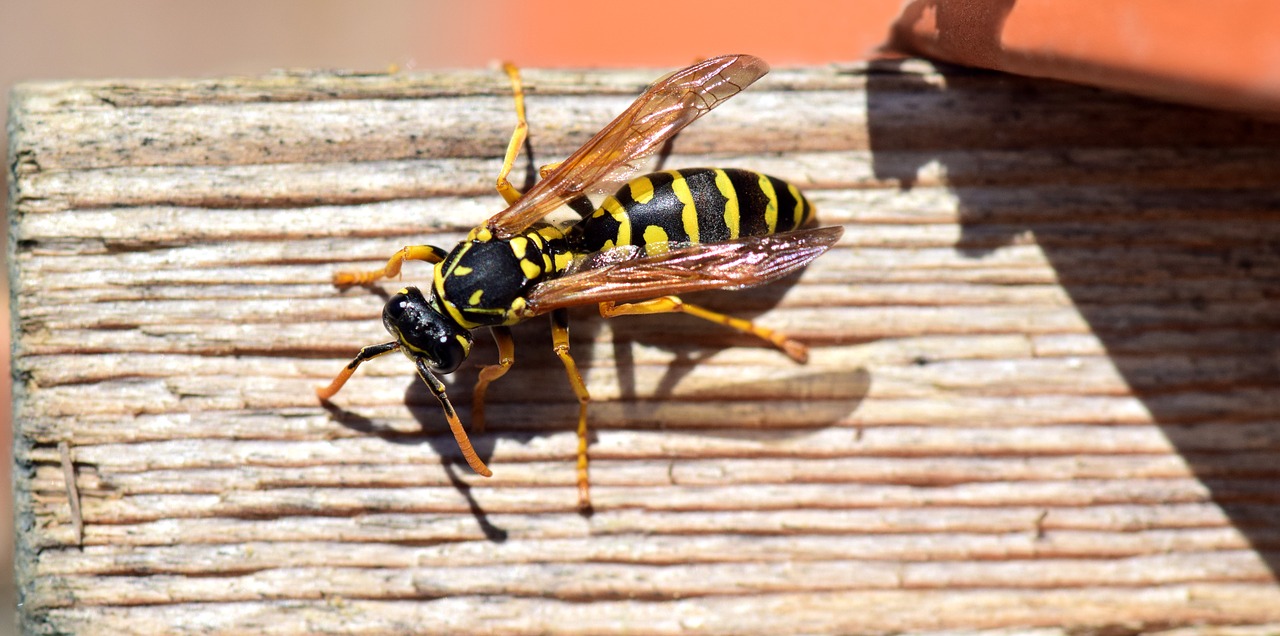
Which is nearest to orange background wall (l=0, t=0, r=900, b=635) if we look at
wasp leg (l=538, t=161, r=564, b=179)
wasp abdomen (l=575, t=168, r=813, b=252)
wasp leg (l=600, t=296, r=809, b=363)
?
wasp abdomen (l=575, t=168, r=813, b=252)

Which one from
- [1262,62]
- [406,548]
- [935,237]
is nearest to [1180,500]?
[935,237]

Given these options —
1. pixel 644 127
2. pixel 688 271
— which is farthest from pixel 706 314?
pixel 644 127

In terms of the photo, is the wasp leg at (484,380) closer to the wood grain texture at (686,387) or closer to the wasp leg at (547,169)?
the wood grain texture at (686,387)

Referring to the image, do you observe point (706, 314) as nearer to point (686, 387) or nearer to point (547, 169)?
point (686, 387)

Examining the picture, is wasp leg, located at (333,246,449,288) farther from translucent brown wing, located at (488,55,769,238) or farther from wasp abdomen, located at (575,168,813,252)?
wasp abdomen, located at (575,168,813,252)

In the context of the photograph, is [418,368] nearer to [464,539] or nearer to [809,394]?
[464,539]
